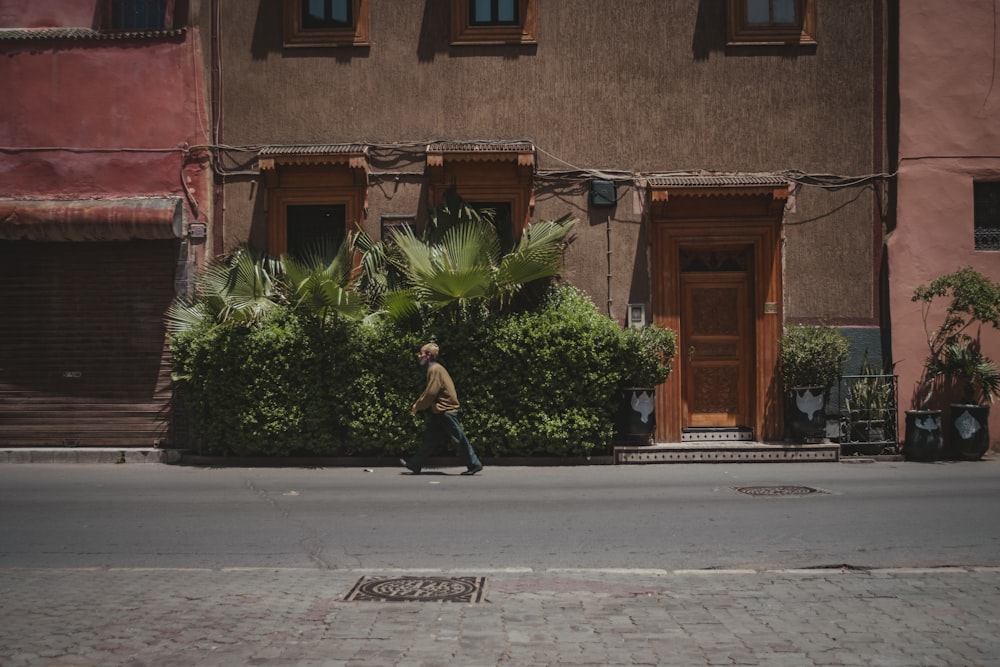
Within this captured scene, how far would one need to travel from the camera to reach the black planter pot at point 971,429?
13.8 m

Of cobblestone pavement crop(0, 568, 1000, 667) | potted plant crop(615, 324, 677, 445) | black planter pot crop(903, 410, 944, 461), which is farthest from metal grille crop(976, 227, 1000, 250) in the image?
cobblestone pavement crop(0, 568, 1000, 667)

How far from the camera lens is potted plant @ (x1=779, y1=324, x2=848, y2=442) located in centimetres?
1403

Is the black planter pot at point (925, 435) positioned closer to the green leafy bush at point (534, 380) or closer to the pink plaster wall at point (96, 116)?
the green leafy bush at point (534, 380)

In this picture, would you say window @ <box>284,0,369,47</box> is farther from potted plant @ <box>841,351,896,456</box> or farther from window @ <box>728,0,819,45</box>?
potted plant @ <box>841,351,896,456</box>

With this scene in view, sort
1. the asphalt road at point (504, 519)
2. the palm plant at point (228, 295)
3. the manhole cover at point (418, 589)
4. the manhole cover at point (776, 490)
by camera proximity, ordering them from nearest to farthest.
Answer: the manhole cover at point (418, 589), the asphalt road at point (504, 519), the manhole cover at point (776, 490), the palm plant at point (228, 295)

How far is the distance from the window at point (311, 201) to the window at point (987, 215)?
9.99m

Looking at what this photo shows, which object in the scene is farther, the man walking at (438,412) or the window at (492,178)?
the window at (492,178)

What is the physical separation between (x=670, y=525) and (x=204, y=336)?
319 inches

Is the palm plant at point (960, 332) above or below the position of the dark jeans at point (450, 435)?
above

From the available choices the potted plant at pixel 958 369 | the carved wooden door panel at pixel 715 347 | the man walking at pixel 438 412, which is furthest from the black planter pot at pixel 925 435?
the man walking at pixel 438 412

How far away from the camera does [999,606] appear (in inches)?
229

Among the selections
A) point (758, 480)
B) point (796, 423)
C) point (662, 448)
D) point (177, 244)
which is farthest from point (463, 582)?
point (177, 244)

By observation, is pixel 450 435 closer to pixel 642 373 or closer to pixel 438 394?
pixel 438 394

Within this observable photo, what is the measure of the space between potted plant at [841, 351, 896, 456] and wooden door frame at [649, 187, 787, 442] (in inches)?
43.3
